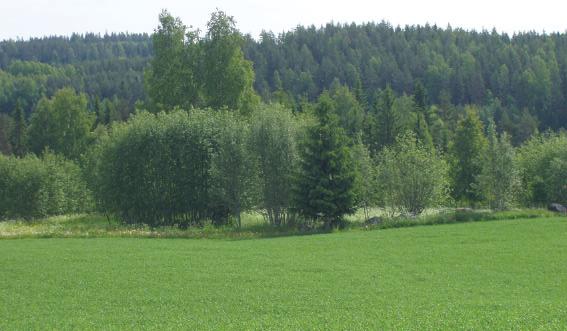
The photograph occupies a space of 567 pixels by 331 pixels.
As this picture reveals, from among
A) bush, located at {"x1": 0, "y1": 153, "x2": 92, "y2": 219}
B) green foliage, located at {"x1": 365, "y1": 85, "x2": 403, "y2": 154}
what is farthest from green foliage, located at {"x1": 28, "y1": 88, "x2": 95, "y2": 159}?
green foliage, located at {"x1": 365, "y1": 85, "x2": 403, "y2": 154}

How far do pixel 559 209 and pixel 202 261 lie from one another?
1287 inches

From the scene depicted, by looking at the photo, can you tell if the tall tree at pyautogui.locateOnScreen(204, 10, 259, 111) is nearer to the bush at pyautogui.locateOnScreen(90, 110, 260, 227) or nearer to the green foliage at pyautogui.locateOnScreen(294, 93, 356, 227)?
the bush at pyautogui.locateOnScreen(90, 110, 260, 227)

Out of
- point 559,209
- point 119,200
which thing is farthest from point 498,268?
point 119,200

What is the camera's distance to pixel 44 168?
227 feet

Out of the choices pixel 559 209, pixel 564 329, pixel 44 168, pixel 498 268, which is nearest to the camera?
pixel 564 329

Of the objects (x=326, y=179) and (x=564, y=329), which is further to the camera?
(x=326, y=179)

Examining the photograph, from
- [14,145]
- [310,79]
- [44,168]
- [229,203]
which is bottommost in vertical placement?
[229,203]

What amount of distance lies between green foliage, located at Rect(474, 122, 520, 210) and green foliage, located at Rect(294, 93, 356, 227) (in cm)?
1416

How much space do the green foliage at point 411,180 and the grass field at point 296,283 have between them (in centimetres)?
1337

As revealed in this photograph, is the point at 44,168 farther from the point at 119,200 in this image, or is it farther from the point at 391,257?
the point at 391,257

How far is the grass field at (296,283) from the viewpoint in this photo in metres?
19.3

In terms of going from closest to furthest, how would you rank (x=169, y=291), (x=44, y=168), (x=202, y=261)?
(x=169, y=291) → (x=202, y=261) → (x=44, y=168)

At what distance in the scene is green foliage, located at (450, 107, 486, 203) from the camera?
6738 cm

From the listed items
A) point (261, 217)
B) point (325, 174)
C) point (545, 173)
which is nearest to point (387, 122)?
point (545, 173)
